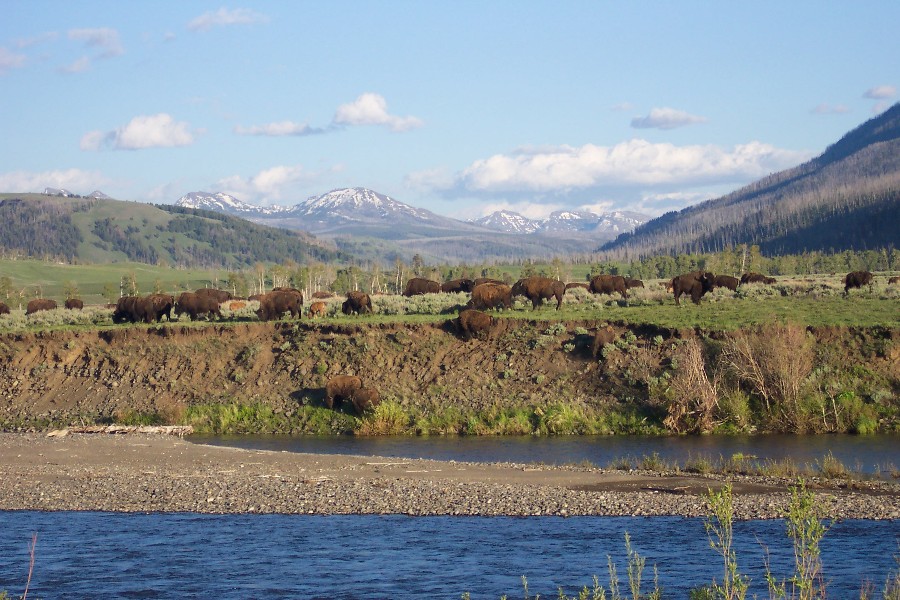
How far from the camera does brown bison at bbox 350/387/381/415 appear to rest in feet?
117

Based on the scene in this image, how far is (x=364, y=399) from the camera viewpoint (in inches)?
1410

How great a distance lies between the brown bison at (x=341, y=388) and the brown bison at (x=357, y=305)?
13.5m

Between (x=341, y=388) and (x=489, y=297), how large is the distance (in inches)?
466

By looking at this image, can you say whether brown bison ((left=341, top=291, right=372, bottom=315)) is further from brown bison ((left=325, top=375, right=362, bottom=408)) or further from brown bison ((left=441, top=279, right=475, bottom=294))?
brown bison ((left=441, top=279, right=475, bottom=294))

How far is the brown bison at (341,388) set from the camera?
1433 inches

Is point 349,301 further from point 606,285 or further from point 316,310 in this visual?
point 606,285

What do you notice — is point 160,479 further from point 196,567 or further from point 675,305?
point 675,305

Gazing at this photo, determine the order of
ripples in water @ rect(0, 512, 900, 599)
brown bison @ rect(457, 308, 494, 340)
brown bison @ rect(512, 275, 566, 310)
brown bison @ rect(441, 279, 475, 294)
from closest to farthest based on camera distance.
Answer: ripples in water @ rect(0, 512, 900, 599), brown bison @ rect(457, 308, 494, 340), brown bison @ rect(512, 275, 566, 310), brown bison @ rect(441, 279, 475, 294)

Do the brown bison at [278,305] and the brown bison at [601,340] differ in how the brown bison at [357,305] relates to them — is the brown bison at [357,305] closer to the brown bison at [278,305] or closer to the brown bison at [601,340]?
the brown bison at [278,305]

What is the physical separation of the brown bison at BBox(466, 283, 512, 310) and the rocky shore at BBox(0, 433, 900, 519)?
17915 mm

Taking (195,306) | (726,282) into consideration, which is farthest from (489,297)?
(726,282)

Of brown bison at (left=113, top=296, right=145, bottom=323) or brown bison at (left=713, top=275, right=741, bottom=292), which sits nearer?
brown bison at (left=113, top=296, right=145, bottom=323)

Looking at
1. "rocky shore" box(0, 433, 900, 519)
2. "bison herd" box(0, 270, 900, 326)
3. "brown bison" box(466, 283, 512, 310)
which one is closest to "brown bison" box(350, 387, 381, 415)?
"rocky shore" box(0, 433, 900, 519)

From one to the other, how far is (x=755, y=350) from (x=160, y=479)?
19.4m
